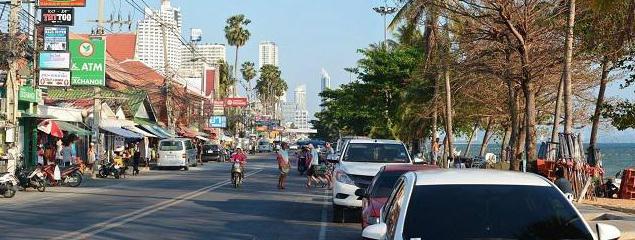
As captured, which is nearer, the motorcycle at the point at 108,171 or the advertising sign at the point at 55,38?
the advertising sign at the point at 55,38

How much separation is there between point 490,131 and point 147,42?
52369 millimetres

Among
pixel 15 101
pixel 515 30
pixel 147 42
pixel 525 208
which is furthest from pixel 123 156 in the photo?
pixel 147 42

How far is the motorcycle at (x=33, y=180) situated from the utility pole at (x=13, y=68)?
2624mm

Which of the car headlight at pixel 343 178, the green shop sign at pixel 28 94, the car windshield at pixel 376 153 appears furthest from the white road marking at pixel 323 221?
the green shop sign at pixel 28 94

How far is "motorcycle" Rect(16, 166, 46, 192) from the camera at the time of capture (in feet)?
89.3

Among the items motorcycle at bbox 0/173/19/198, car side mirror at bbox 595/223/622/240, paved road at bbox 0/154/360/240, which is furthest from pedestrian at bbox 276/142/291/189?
car side mirror at bbox 595/223/622/240

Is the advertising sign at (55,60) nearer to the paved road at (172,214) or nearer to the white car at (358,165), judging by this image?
the paved road at (172,214)

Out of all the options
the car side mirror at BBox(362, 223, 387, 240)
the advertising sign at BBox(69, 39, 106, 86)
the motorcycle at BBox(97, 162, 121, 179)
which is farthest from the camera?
the motorcycle at BBox(97, 162, 121, 179)

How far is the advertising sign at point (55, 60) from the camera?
3114 centimetres

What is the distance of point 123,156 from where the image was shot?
137 feet

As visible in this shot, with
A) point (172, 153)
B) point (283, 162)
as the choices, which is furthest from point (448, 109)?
point (172, 153)

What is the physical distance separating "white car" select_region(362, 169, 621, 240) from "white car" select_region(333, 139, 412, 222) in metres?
9.65

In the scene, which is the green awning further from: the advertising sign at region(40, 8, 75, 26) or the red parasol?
the advertising sign at region(40, 8, 75, 26)

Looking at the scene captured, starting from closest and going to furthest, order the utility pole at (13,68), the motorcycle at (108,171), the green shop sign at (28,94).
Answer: the utility pole at (13,68), the green shop sign at (28,94), the motorcycle at (108,171)
